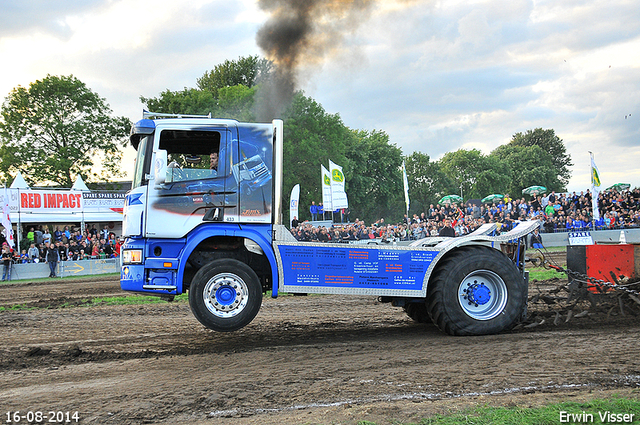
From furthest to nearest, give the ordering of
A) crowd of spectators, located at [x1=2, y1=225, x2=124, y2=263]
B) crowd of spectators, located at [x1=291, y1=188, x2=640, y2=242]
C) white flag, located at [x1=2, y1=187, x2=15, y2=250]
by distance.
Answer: crowd of spectators, located at [x1=291, y1=188, x2=640, y2=242], crowd of spectators, located at [x1=2, y1=225, x2=124, y2=263], white flag, located at [x1=2, y1=187, x2=15, y2=250]

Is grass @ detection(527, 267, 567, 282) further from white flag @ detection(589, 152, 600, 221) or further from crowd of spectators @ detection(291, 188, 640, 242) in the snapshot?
white flag @ detection(589, 152, 600, 221)

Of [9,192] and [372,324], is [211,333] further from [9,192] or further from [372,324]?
[9,192]

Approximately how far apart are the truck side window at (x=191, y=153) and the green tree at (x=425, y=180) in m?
72.2

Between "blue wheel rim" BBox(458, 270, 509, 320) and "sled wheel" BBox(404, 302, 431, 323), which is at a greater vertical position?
"blue wheel rim" BBox(458, 270, 509, 320)

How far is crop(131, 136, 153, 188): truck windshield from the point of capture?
676 centimetres

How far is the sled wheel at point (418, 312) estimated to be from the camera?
328 inches

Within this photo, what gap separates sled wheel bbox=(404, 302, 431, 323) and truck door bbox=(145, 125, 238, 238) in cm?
366

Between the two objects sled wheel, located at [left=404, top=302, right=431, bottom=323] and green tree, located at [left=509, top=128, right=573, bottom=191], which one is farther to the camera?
green tree, located at [left=509, top=128, right=573, bottom=191]

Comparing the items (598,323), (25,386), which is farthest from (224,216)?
(598,323)

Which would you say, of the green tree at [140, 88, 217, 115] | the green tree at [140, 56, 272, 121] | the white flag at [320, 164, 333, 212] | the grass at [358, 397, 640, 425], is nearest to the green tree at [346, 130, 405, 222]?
the green tree at [140, 56, 272, 121]

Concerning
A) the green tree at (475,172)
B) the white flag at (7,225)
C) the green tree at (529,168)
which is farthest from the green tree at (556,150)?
the white flag at (7,225)

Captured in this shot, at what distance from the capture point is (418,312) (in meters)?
8.41

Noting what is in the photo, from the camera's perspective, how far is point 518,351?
237 inches

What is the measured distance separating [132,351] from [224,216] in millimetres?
2241
